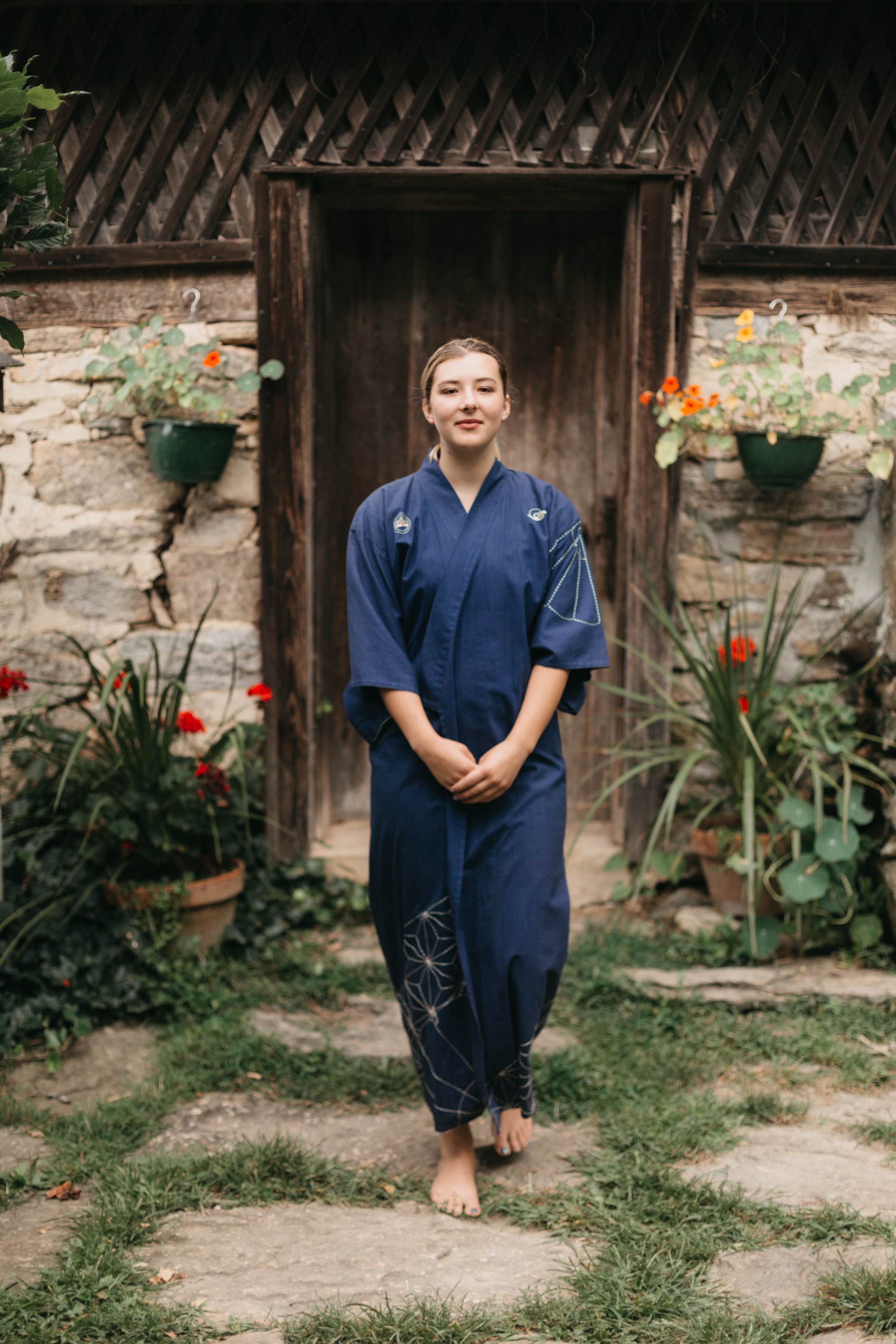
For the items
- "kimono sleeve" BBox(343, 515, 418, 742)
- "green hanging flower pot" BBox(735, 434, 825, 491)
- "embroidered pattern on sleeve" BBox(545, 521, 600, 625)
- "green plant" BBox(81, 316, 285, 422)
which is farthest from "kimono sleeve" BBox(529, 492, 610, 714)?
"green plant" BBox(81, 316, 285, 422)

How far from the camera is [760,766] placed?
3.49 metres

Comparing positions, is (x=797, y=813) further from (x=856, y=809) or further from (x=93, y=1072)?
(x=93, y=1072)

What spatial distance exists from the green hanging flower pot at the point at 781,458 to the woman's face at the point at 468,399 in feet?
5.45

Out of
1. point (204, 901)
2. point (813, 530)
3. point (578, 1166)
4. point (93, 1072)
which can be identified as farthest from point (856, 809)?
point (93, 1072)

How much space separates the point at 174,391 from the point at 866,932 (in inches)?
108

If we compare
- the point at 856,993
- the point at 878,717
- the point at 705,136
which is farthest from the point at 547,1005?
the point at 705,136

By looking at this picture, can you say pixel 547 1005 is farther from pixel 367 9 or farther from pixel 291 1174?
pixel 367 9

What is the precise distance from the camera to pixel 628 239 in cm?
370

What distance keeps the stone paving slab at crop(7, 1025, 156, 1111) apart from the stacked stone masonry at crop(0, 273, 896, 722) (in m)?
1.27

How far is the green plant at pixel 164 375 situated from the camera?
352cm

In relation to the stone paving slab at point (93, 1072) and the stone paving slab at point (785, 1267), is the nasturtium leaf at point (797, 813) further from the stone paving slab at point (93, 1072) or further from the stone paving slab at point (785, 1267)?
the stone paving slab at point (93, 1072)

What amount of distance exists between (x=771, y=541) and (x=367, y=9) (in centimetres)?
215

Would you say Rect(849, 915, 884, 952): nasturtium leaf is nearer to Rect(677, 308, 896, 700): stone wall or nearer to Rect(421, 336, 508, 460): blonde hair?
Rect(677, 308, 896, 700): stone wall

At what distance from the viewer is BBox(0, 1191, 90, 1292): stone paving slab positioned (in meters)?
2.00
